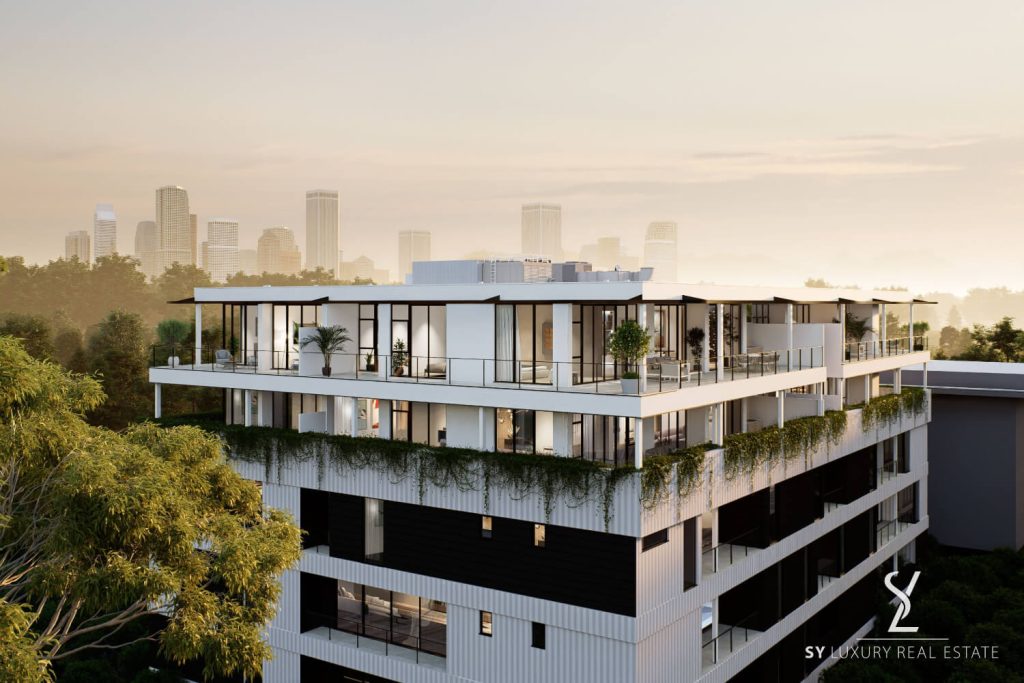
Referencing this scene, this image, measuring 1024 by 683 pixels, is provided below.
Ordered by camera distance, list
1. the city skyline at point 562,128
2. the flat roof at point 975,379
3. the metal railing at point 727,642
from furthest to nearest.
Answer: the city skyline at point 562,128, the flat roof at point 975,379, the metal railing at point 727,642

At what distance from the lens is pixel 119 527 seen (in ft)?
44.2

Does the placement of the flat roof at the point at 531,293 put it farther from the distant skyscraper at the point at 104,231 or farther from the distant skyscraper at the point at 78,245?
the distant skyscraper at the point at 78,245

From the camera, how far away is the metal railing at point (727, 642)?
22.6 meters

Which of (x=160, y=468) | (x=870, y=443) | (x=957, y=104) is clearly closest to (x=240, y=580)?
(x=160, y=468)

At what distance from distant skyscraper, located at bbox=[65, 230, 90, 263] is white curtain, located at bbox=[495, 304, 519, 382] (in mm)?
88250

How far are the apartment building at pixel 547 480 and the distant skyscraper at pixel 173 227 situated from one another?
80.0m

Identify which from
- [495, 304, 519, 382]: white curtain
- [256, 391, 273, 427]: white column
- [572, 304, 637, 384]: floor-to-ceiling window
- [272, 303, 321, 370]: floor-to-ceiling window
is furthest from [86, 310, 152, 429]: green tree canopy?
[572, 304, 637, 384]: floor-to-ceiling window

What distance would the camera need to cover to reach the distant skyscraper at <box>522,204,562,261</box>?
82.1 meters

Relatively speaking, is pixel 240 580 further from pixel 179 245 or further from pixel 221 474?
pixel 179 245

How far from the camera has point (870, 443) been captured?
102 ft

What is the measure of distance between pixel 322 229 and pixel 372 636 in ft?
307

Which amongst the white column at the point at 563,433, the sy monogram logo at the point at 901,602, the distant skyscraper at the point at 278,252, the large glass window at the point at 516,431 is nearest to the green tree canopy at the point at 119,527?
the large glass window at the point at 516,431

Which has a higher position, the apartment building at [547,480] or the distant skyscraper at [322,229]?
the distant skyscraper at [322,229]

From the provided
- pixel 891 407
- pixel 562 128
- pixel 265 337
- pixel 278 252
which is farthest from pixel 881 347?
pixel 278 252
